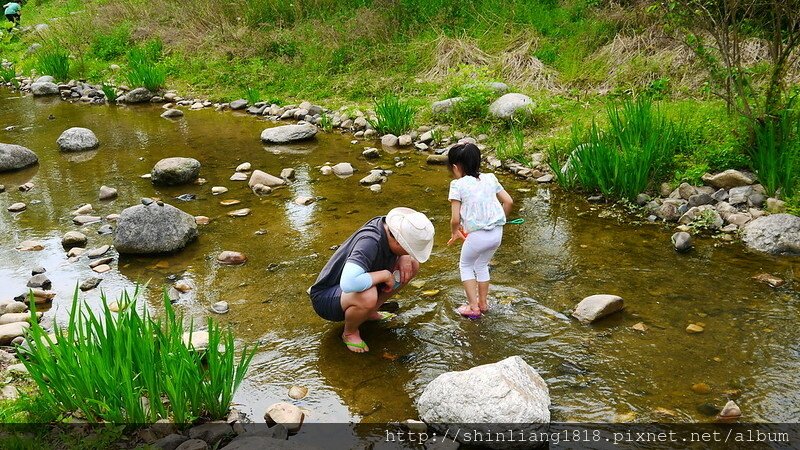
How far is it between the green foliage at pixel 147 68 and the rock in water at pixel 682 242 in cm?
1101

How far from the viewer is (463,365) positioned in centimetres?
436

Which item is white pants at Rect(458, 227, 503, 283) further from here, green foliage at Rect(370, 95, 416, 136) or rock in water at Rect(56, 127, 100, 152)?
rock in water at Rect(56, 127, 100, 152)

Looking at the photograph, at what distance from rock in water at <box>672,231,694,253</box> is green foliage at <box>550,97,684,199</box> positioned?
988 mm

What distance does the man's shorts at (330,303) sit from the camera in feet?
14.8

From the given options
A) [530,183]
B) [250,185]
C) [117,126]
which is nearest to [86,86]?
[117,126]

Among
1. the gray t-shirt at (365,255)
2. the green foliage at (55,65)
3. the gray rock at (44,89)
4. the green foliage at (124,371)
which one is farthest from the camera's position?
the green foliage at (55,65)

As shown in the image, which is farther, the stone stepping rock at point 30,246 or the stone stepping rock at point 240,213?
the stone stepping rock at point 240,213

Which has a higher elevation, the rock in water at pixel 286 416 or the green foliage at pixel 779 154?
the green foliage at pixel 779 154

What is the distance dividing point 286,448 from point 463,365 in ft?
4.69

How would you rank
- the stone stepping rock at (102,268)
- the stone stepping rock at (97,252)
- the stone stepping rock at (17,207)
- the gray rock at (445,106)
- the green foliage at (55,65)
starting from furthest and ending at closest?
the green foliage at (55,65) < the gray rock at (445,106) < the stone stepping rock at (17,207) < the stone stepping rock at (97,252) < the stone stepping rock at (102,268)

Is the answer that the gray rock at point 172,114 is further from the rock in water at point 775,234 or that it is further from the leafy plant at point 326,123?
the rock in water at point 775,234

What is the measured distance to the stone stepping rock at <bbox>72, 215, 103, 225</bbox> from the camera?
7.31m

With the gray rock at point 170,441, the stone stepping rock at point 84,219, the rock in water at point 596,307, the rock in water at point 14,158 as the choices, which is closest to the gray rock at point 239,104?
the rock in water at point 14,158

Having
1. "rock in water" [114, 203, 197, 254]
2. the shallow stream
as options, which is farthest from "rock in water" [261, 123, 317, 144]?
"rock in water" [114, 203, 197, 254]
